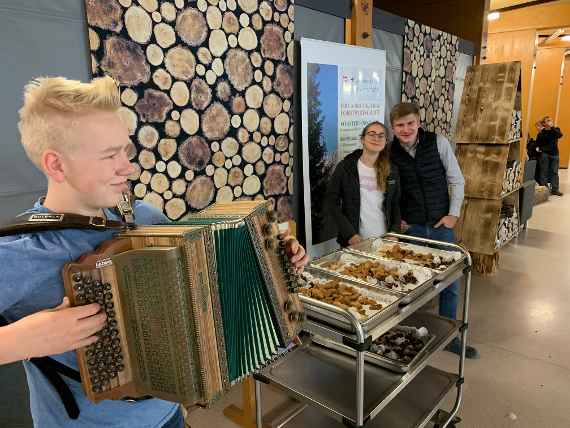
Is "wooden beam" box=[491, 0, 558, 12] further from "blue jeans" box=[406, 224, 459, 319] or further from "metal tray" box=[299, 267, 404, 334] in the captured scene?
"metal tray" box=[299, 267, 404, 334]

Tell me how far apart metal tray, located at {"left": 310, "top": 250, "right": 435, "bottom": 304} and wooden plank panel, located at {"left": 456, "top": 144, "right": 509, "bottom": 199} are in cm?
261

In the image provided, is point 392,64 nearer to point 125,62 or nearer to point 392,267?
point 392,267

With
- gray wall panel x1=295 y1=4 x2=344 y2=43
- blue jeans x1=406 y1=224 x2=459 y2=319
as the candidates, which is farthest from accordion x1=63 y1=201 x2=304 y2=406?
blue jeans x1=406 y1=224 x2=459 y2=319

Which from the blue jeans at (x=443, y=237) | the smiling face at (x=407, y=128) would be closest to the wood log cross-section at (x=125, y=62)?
the smiling face at (x=407, y=128)

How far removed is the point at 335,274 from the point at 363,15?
7.27 ft

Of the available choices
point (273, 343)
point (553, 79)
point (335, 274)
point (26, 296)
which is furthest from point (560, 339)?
point (553, 79)

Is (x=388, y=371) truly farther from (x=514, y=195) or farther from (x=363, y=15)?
(x=514, y=195)

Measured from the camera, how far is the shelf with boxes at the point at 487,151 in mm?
4348

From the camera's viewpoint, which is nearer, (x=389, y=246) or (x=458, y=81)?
(x=389, y=246)

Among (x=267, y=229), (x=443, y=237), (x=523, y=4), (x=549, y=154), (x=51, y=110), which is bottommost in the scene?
(x=549, y=154)

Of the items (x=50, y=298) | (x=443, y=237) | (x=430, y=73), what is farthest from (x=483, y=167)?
(x=50, y=298)

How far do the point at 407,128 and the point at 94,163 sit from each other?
2.33 meters

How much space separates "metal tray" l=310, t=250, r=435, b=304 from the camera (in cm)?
198

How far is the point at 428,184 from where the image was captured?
303cm
